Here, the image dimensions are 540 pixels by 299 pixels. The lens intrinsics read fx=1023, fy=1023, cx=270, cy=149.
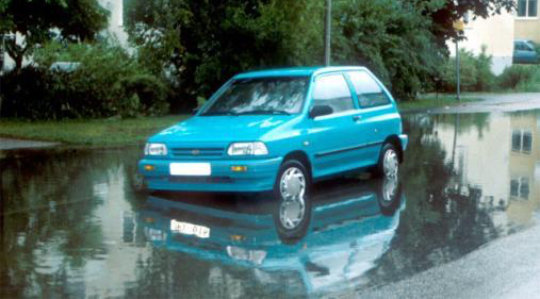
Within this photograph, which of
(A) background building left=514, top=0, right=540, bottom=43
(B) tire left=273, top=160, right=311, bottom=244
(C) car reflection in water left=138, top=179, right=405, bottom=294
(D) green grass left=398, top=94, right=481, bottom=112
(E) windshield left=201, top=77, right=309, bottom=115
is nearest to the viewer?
(C) car reflection in water left=138, top=179, right=405, bottom=294

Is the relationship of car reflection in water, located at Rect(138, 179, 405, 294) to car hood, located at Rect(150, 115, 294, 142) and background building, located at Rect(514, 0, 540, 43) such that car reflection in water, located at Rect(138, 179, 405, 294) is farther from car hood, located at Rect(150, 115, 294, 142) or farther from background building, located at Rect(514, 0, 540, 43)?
background building, located at Rect(514, 0, 540, 43)

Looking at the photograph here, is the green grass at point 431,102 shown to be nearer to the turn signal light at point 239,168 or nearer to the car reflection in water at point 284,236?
the car reflection in water at point 284,236

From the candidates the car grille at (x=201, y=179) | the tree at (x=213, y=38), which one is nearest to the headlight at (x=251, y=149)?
the car grille at (x=201, y=179)

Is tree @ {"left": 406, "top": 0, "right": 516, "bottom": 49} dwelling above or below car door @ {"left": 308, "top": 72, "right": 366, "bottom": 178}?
above

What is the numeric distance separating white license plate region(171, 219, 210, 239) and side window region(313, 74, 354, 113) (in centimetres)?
279

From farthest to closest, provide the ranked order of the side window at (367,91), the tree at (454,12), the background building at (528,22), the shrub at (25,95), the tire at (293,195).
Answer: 1. the background building at (528,22)
2. the tree at (454,12)
3. the shrub at (25,95)
4. the side window at (367,91)
5. the tire at (293,195)

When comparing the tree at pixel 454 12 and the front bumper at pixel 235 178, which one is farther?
the tree at pixel 454 12

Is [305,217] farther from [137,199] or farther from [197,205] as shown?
[137,199]

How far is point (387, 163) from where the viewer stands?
44.5 feet

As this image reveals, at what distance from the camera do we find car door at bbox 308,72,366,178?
11969 millimetres

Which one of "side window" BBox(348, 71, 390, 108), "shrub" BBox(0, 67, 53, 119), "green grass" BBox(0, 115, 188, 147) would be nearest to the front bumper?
"side window" BBox(348, 71, 390, 108)

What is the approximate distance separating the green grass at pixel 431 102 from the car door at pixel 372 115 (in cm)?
1663

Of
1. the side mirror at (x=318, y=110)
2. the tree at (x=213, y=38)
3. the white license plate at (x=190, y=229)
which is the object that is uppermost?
the tree at (x=213, y=38)

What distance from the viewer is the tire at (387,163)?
44.3 feet
